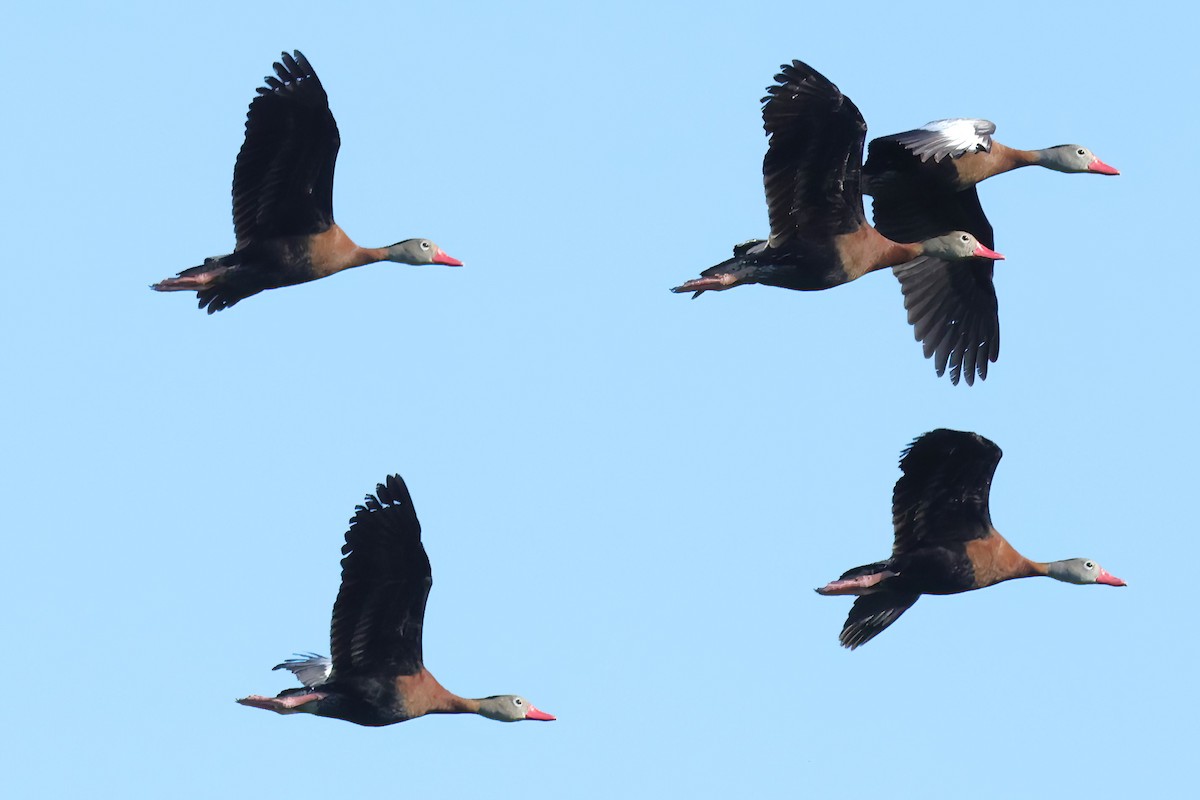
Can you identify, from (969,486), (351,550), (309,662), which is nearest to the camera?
(351,550)

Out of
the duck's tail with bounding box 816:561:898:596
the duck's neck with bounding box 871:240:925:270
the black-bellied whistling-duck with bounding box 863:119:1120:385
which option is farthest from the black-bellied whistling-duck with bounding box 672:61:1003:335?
the duck's tail with bounding box 816:561:898:596

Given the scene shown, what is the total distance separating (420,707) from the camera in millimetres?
18328

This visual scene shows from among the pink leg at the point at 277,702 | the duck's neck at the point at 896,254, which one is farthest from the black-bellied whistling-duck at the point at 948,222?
the pink leg at the point at 277,702

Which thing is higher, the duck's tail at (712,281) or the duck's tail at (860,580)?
the duck's tail at (712,281)

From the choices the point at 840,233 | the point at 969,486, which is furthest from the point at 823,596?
the point at 840,233

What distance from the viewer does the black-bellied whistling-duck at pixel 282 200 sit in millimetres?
19031

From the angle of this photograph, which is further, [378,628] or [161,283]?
[161,283]

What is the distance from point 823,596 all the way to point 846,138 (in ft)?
10.5

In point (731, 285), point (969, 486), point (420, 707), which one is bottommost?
point (420, 707)

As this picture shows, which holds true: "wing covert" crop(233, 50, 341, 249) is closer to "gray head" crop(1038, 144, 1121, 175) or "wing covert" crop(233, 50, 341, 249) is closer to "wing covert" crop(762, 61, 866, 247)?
"wing covert" crop(762, 61, 866, 247)

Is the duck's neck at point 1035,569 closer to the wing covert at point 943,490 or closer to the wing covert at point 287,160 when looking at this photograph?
the wing covert at point 943,490

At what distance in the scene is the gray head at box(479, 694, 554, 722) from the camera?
18922 mm

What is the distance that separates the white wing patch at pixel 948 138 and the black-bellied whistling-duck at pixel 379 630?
443 cm

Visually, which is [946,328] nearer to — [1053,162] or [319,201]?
[1053,162]
